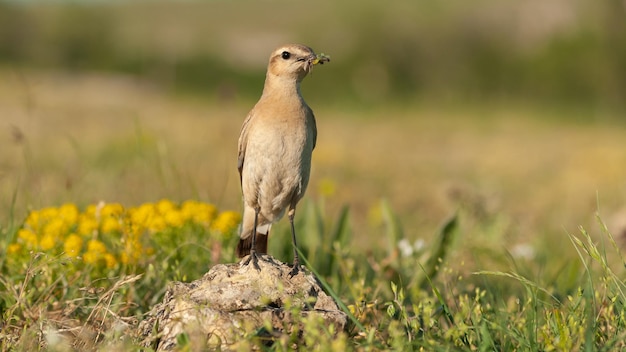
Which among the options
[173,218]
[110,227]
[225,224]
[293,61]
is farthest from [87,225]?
[293,61]

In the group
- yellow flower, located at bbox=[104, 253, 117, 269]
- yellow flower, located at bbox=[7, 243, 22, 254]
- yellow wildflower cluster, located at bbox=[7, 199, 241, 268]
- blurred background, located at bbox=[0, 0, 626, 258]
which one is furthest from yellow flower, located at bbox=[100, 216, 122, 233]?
blurred background, located at bbox=[0, 0, 626, 258]

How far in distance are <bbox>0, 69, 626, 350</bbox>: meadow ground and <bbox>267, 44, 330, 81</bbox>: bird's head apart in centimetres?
94

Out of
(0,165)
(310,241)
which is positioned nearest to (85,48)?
(0,165)

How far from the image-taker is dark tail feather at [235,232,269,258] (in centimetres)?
418

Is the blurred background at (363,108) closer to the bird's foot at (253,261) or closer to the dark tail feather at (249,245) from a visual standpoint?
the dark tail feather at (249,245)

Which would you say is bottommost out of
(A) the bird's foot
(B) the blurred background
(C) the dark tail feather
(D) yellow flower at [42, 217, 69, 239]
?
(B) the blurred background

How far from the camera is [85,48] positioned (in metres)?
24.8

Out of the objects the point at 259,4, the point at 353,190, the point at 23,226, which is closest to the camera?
the point at 23,226

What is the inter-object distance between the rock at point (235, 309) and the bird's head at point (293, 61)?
1064mm

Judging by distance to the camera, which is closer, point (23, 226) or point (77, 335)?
point (77, 335)

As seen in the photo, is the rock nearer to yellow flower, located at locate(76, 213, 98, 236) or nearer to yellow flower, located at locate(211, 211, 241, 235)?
yellow flower, located at locate(211, 211, 241, 235)

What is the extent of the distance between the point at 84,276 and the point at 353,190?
443 cm

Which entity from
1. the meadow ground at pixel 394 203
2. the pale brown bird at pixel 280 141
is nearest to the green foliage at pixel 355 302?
the meadow ground at pixel 394 203

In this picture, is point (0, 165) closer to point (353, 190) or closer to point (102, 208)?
point (353, 190)
